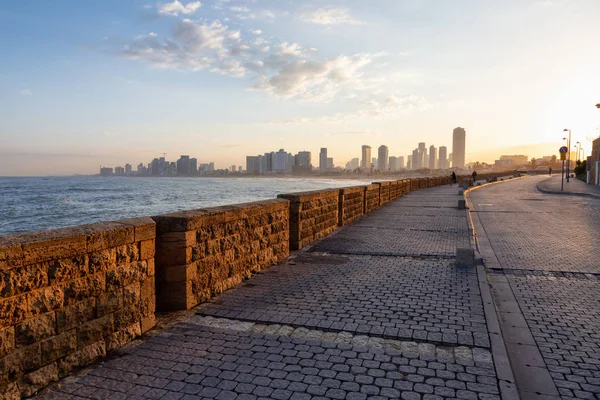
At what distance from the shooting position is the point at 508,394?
3756 mm

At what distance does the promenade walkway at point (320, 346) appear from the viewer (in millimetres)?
3850

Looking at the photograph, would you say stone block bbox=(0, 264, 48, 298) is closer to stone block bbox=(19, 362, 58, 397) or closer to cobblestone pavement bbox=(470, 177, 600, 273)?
stone block bbox=(19, 362, 58, 397)

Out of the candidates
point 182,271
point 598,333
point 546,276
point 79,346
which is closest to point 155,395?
point 79,346

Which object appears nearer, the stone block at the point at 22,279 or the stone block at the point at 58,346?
the stone block at the point at 22,279

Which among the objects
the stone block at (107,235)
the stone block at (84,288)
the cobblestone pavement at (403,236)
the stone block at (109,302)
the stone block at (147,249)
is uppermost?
the stone block at (107,235)

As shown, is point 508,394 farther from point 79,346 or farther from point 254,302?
point 79,346

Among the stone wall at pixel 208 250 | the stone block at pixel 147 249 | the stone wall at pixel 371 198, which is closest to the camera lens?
the stone block at pixel 147 249

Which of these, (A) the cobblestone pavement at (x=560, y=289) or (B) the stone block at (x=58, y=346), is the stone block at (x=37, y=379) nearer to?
(B) the stone block at (x=58, y=346)

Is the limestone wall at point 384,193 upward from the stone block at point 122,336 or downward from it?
upward

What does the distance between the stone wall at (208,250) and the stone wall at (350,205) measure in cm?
673

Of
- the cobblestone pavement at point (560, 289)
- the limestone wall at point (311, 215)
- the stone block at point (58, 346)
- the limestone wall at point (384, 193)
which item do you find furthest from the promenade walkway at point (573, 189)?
the stone block at point (58, 346)

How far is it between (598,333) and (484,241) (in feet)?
24.2

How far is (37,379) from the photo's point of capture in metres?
3.77

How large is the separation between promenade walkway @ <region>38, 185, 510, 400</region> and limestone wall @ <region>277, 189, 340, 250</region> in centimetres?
230
